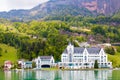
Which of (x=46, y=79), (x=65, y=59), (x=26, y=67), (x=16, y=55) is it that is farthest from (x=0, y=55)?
(x=46, y=79)

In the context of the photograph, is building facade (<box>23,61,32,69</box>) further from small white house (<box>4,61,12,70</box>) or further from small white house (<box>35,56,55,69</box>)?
small white house (<box>4,61,12,70</box>)

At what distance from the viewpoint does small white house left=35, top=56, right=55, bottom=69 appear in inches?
5128

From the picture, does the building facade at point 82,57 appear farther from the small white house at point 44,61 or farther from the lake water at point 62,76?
the lake water at point 62,76

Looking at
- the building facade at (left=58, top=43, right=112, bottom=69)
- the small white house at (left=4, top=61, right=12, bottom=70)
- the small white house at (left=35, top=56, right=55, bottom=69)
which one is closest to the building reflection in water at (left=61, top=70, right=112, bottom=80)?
the small white house at (left=4, top=61, right=12, bottom=70)

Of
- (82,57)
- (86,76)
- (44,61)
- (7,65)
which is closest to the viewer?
(86,76)

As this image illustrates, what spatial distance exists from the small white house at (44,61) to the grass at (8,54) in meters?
10.3

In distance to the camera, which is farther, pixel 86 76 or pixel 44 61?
pixel 44 61

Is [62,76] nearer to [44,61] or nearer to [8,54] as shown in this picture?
[44,61]

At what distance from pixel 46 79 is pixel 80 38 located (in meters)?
113

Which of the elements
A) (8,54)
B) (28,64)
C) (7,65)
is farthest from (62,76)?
(8,54)

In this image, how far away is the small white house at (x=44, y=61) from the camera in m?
130

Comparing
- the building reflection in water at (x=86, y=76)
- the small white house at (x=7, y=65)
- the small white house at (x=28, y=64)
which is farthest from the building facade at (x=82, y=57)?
the building reflection in water at (x=86, y=76)

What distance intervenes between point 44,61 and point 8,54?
813 inches

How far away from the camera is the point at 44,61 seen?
132m
